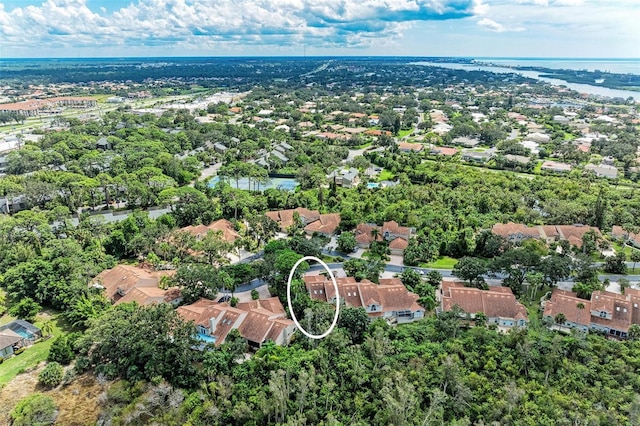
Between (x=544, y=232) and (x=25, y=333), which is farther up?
(x=544, y=232)

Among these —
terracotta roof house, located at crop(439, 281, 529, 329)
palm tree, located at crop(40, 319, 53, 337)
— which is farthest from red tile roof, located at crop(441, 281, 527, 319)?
palm tree, located at crop(40, 319, 53, 337)

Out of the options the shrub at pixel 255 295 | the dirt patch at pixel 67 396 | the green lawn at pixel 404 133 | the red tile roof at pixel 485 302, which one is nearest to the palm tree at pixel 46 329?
the dirt patch at pixel 67 396

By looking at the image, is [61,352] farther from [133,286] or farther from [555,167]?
[555,167]

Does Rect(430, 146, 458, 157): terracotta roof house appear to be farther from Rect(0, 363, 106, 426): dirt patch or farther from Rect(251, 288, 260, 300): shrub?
Rect(0, 363, 106, 426): dirt patch

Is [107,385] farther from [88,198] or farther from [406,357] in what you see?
[88,198]

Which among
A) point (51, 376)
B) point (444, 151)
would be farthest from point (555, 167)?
point (51, 376)

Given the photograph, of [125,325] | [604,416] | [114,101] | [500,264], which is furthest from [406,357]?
[114,101]
